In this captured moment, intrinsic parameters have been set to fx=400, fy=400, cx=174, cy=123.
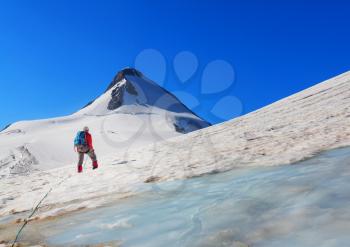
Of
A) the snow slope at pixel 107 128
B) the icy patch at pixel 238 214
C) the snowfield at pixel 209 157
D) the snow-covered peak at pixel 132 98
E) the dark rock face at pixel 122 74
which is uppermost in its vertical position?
the dark rock face at pixel 122 74

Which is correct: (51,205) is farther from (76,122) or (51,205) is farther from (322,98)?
(76,122)

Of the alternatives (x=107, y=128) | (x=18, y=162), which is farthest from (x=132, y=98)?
(x=18, y=162)

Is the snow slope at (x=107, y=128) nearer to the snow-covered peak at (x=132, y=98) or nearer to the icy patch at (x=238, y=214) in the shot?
the snow-covered peak at (x=132, y=98)

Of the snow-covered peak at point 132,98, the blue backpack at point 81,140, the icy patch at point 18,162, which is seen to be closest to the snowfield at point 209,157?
the blue backpack at point 81,140

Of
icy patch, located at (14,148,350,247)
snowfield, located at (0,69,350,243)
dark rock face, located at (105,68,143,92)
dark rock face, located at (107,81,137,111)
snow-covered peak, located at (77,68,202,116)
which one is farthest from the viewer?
dark rock face, located at (105,68,143,92)

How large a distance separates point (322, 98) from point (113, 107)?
9668cm

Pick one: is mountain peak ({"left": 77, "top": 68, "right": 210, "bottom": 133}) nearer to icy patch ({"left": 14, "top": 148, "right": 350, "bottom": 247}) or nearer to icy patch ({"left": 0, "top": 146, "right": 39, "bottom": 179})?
icy patch ({"left": 0, "top": 146, "right": 39, "bottom": 179})

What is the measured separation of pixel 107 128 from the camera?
232 feet

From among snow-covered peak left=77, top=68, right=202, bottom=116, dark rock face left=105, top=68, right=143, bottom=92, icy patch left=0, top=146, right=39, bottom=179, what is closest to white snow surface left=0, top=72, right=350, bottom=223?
icy patch left=0, top=146, right=39, bottom=179

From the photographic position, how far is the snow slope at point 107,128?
154 ft

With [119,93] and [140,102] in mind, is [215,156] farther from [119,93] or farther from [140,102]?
[119,93]

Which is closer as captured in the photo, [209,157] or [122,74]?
[209,157]

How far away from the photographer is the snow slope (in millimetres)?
46875

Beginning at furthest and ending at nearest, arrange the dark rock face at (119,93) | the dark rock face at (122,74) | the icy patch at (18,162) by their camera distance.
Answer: the dark rock face at (122,74), the dark rock face at (119,93), the icy patch at (18,162)
